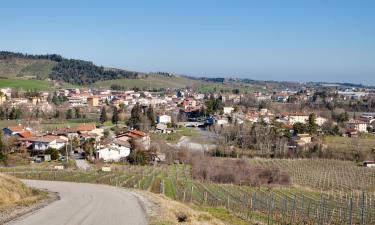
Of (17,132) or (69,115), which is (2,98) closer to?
(69,115)

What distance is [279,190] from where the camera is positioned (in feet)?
113

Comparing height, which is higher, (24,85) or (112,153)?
(24,85)

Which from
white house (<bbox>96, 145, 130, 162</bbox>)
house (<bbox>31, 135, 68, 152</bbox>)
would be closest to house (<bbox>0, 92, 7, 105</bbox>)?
house (<bbox>31, 135, 68, 152</bbox>)

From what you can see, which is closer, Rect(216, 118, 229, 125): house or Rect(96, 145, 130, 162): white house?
Rect(96, 145, 130, 162): white house

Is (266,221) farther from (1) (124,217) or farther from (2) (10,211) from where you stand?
(2) (10,211)

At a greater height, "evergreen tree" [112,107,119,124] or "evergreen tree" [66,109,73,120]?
"evergreen tree" [112,107,119,124]

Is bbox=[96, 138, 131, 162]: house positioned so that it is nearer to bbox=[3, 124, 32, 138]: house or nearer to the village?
the village

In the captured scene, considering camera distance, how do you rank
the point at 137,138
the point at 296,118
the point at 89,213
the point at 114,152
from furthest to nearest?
the point at 296,118 → the point at 137,138 → the point at 114,152 → the point at 89,213

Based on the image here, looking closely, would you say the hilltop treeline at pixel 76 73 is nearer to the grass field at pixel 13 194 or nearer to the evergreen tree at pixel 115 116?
the evergreen tree at pixel 115 116

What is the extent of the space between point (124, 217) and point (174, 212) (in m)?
2.07

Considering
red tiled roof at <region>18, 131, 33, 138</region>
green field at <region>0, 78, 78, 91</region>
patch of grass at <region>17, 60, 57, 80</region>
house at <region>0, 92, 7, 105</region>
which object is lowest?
red tiled roof at <region>18, 131, 33, 138</region>

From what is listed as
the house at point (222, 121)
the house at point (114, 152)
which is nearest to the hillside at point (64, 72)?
the house at point (222, 121)

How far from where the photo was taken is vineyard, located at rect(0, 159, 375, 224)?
20328 mm

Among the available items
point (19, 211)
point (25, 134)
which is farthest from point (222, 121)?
point (19, 211)
